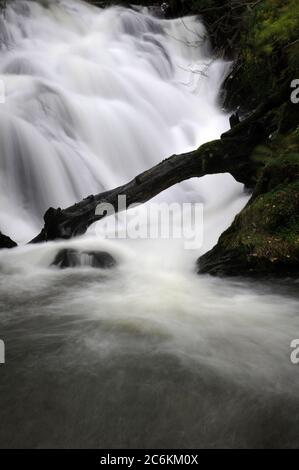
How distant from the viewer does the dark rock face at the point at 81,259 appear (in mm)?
5352

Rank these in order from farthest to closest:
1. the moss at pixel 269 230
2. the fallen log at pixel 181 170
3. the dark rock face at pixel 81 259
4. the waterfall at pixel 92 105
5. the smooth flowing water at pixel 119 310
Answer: the waterfall at pixel 92 105 < the fallen log at pixel 181 170 < the dark rock face at pixel 81 259 < the moss at pixel 269 230 < the smooth flowing water at pixel 119 310

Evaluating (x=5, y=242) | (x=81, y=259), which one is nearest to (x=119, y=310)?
(x=81, y=259)

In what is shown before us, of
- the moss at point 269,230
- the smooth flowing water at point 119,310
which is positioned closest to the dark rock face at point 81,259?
the smooth flowing water at point 119,310

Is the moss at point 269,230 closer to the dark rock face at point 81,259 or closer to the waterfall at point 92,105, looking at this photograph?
the dark rock face at point 81,259

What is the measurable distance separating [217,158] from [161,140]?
15.0 ft

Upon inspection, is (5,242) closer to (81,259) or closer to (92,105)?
(81,259)

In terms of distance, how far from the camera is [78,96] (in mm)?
10539

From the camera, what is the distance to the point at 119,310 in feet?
12.6

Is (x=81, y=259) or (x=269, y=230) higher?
(x=269, y=230)

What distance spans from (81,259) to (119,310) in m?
1.69

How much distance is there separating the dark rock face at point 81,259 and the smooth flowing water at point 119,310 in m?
0.10

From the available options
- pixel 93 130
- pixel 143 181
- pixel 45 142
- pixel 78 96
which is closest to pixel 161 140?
pixel 93 130

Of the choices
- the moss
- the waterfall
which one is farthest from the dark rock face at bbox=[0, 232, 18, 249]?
the moss
